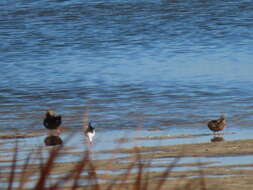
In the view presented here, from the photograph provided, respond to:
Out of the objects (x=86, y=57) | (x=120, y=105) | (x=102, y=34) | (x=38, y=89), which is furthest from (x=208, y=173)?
(x=102, y=34)

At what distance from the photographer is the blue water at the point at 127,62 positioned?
16953 millimetres

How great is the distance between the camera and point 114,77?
22312 mm

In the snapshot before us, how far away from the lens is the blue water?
667 inches

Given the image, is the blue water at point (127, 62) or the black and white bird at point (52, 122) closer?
the black and white bird at point (52, 122)

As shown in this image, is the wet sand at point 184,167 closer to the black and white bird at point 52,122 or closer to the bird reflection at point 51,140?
the bird reflection at point 51,140

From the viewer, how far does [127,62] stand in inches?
993

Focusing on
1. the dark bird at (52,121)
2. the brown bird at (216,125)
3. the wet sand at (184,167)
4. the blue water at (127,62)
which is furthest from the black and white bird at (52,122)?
the brown bird at (216,125)

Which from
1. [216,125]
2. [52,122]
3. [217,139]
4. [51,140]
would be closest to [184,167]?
[217,139]

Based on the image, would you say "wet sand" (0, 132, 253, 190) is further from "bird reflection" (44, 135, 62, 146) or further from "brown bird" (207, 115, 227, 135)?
"bird reflection" (44, 135, 62, 146)

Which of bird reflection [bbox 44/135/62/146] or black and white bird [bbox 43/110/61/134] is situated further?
black and white bird [bbox 43/110/61/134]

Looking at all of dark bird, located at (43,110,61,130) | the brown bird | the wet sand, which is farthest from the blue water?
the wet sand

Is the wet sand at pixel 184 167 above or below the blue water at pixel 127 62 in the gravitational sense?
above

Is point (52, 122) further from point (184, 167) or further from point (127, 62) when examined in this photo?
point (127, 62)

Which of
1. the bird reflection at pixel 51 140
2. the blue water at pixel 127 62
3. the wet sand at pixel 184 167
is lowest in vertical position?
the blue water at pixel 127 62
